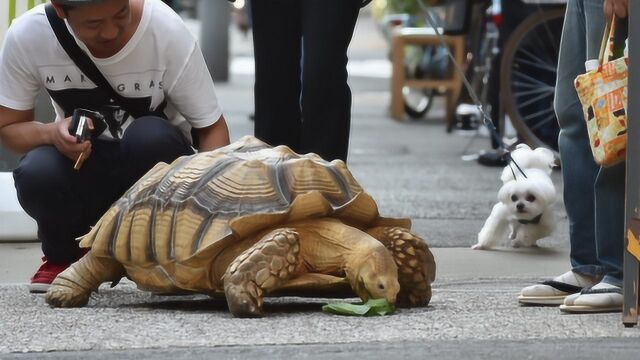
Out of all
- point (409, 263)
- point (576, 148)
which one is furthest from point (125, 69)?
point (576, 148)

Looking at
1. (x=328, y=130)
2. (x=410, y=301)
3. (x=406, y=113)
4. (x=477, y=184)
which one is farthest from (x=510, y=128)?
(x=410, y=301)

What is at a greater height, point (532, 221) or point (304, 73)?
point (304, 73)

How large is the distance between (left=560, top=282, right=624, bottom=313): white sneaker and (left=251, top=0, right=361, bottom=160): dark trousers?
50.8 inches

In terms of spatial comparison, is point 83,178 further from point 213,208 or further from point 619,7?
point 619,7

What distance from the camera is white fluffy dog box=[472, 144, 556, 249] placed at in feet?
21.0

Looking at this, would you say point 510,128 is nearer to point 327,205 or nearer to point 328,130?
point 328,130

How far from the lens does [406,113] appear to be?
1452 centimetres

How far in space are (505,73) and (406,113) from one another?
4.80 m

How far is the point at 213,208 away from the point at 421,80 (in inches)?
387

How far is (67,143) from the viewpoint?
185 inches

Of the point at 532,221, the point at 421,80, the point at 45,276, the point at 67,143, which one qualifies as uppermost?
the point at 67,143

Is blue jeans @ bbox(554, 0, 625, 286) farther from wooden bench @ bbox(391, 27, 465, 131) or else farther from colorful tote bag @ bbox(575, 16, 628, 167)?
wooden bench @ bbox(391, 27, 465, 131)

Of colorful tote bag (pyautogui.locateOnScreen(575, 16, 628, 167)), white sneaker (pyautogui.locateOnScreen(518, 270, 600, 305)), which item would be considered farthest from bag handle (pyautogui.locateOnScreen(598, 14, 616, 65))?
white sneaker (pyautogui.locateOnScreen(518, 270, 600, 305))

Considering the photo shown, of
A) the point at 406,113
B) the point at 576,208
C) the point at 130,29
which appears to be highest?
the point at 130,29
